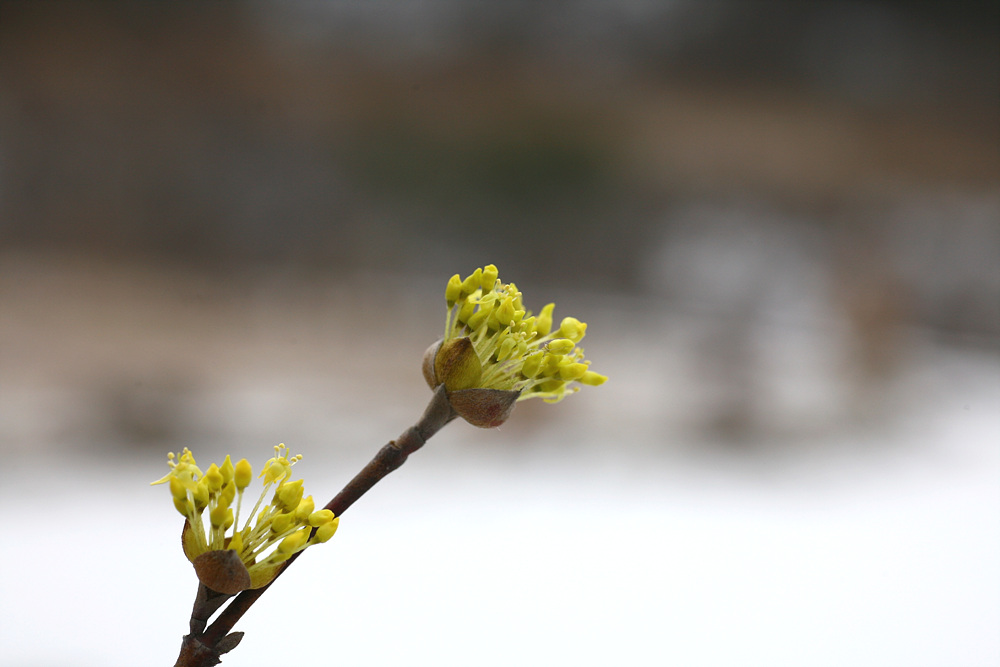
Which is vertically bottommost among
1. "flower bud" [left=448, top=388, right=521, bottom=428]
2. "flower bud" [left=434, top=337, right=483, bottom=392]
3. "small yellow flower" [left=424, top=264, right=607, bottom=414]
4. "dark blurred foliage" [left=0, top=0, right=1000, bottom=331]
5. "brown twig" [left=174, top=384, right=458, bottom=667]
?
"brown twig" [left=174, top=384, right=458, bottom=667]

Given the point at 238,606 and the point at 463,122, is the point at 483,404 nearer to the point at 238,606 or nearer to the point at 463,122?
the point at 238,606

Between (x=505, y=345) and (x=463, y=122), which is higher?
(x=463, y=122)

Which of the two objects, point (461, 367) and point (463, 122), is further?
point (463, 122)

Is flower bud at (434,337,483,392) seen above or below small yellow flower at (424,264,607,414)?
below

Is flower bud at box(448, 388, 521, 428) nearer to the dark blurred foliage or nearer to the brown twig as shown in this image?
the brown twig

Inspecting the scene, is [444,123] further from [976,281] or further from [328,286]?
[976,281]

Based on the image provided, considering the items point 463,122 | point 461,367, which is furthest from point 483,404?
point 463,122

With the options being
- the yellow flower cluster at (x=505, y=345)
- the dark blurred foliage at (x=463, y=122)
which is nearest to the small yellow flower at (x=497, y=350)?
the yellow flower cluster at (x=505, y=345)

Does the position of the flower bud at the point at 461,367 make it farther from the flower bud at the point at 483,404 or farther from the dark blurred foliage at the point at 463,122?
the dark blurred foliage at the point at 463,122

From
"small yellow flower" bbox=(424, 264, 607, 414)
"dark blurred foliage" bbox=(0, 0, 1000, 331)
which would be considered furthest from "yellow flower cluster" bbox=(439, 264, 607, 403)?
"dark blurred foliage" bbox=(0, 0, 1000, 331)
